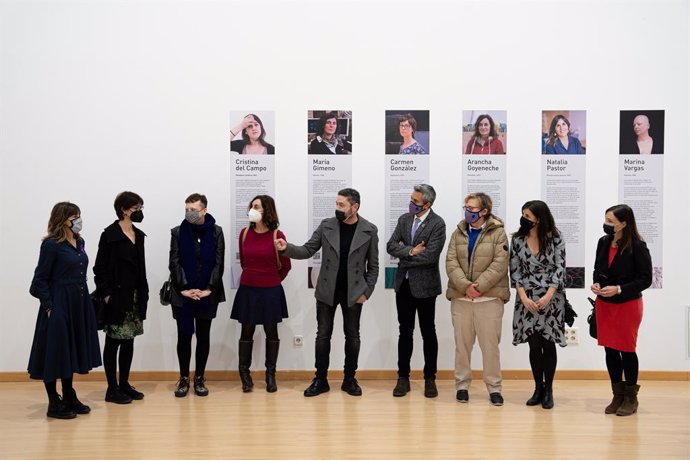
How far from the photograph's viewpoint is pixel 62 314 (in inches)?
190

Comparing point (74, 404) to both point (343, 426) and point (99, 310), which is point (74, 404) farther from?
point (343, 426)

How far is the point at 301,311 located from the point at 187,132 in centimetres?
212

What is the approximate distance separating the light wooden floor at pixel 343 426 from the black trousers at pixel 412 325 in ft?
1.04

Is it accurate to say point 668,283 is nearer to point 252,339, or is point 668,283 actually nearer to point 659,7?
point 659,7

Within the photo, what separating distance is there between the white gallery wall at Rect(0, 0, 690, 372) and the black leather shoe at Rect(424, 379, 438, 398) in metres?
1.44

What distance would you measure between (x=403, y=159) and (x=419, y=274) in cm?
132

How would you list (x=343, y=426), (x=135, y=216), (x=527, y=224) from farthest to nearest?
1. (x=135, y=216)
2. (x=527, y=224)
3. (x=343, y=426)

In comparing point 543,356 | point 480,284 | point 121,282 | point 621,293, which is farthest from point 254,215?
point 621,293

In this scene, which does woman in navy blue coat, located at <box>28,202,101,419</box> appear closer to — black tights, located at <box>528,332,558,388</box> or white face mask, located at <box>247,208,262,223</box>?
white face mask, located at <box>247,208,262,223</box>

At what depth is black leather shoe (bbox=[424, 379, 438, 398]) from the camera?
547cm

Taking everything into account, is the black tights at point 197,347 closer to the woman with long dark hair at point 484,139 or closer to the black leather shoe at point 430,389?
the black leather shoe at point 430,389

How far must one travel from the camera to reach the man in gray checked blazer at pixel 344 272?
5.47m

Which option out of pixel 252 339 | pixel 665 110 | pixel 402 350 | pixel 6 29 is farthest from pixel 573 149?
pixel 6 29

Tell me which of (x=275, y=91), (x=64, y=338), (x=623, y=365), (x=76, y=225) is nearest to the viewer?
(x=64, y=338)
